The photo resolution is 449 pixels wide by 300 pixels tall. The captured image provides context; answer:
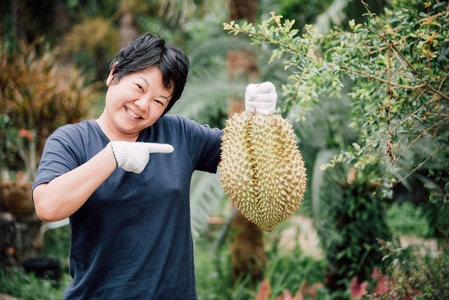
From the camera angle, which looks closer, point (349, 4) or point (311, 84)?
point (311, 84)

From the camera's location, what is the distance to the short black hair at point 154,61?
165 cm

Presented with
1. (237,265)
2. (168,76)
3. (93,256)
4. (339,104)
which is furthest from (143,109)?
(237,265)

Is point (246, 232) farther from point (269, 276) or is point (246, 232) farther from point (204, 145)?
point (204, 145)

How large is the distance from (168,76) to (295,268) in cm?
329

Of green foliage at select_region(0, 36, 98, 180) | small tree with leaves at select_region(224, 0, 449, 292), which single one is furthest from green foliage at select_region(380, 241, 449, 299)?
green foliage at select_region(0, 36, 98, 180)

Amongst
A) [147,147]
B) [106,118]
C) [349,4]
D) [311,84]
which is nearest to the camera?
[147,147]

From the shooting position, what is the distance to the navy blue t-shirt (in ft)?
5.12

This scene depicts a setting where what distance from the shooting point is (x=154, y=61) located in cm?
166

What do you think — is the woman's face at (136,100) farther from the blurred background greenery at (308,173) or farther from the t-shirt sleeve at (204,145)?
the blurred background greenery at (308,173)

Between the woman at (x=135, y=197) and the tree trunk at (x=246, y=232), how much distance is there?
88.5 inches

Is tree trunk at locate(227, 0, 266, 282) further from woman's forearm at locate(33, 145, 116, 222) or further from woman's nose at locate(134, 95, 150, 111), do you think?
woman's forearm at locate(33, 145, 116, 222)

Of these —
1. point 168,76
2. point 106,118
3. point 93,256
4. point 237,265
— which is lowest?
point 237,265

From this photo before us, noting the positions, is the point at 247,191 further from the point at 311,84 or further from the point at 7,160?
the point at 7,160

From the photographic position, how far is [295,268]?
14.4ft
